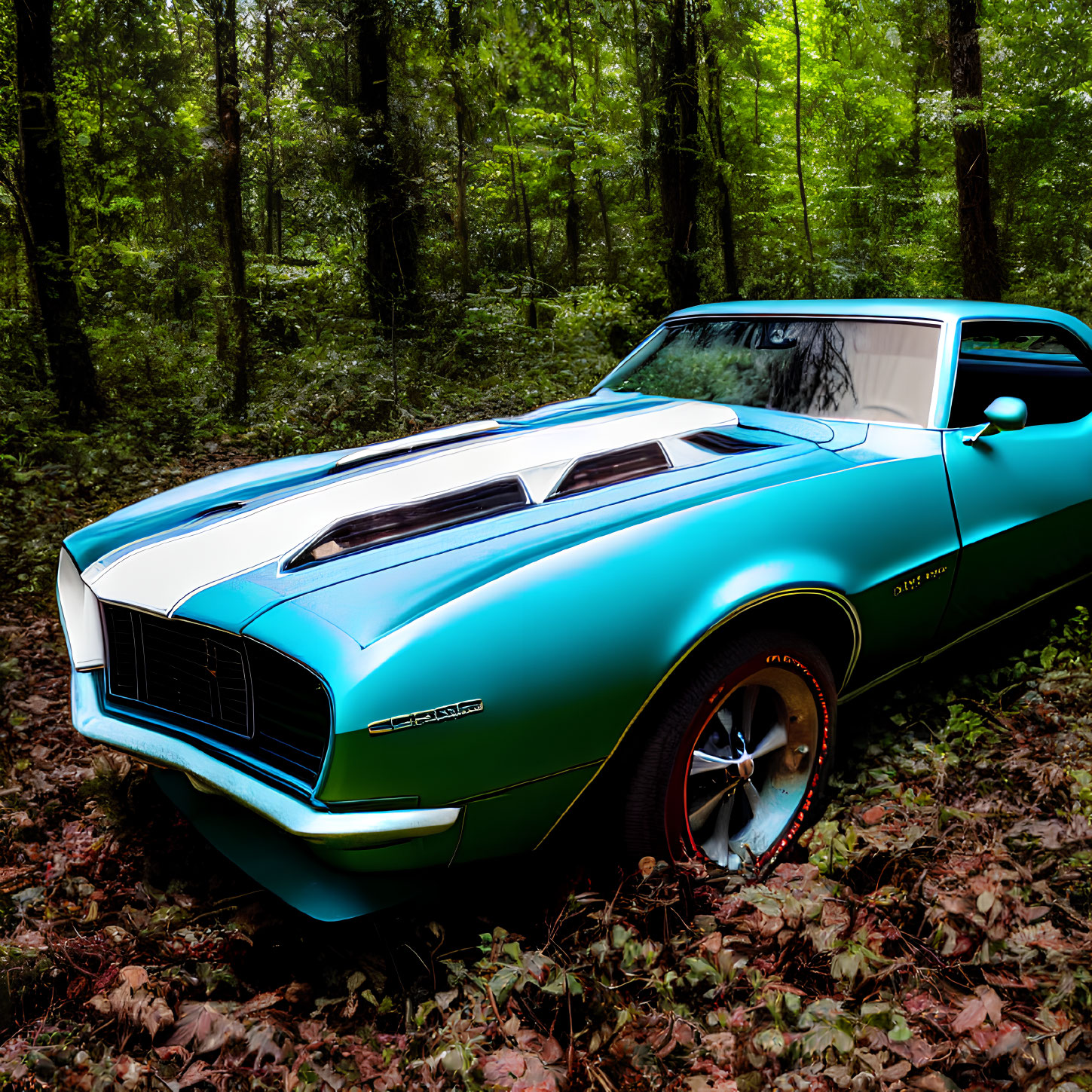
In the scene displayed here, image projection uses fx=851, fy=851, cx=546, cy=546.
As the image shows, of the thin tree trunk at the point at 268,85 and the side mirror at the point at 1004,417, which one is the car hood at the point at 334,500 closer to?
the side mirror at the point at 1004,417

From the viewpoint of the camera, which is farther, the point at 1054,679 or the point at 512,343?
the point at 512,343

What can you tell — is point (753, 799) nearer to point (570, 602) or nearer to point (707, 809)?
point (707, 809)

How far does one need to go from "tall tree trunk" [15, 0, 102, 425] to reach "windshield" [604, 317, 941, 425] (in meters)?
6.03

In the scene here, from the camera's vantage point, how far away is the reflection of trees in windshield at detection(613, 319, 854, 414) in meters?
3.20

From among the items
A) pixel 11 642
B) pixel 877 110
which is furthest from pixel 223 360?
pixel 877 110

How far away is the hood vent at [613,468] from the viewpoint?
8.20 ft

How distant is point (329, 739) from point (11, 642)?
9.91 feet

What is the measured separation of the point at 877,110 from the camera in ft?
50.5

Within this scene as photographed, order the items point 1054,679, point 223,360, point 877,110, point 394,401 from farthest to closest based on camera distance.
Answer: point 877,110 < point 223,360 < point 394,401 < point 1054,679

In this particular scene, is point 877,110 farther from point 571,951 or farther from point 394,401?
point 571,951

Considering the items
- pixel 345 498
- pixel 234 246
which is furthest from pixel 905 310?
pixel 234 246

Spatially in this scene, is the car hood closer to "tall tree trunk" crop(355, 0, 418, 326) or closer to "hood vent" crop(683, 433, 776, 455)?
"hood vent" crop(683, 433, 776, 455)

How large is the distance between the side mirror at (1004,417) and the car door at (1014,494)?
0.03 m

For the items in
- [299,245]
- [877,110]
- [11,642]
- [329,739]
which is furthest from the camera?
[299,245]
